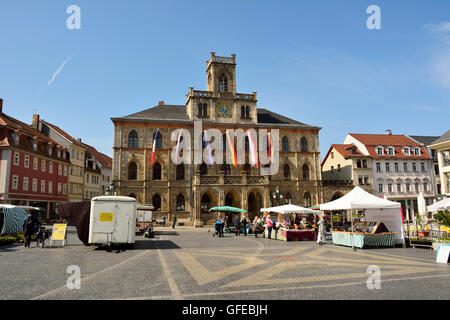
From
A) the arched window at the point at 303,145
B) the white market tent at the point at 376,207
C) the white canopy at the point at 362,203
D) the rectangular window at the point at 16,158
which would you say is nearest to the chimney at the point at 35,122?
the rectangular window at the point at 16,158

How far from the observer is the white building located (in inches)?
1944

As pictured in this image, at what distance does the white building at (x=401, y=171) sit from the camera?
49.4 metres

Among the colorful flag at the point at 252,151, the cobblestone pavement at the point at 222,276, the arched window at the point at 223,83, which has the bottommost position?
the cobblestone pavement at the point at 222,276

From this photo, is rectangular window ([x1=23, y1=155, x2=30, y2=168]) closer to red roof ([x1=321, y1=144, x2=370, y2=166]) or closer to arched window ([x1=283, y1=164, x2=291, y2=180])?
arched window ([x1=283, y1=164, x2=291, y2=180])

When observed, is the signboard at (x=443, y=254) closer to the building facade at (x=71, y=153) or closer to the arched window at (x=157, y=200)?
the arched window at (x=157, y=200)

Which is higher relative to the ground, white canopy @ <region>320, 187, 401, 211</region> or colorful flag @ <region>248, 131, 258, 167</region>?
colorful flag @ <region>248, 131, 258, 167</region>

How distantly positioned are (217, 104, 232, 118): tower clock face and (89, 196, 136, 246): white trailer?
29.7 metres

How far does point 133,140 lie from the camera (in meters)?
42.1

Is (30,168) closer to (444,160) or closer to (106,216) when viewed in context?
(106,216)

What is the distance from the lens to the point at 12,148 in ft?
118

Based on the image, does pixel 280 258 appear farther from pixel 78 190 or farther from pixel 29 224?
pixel 78 190

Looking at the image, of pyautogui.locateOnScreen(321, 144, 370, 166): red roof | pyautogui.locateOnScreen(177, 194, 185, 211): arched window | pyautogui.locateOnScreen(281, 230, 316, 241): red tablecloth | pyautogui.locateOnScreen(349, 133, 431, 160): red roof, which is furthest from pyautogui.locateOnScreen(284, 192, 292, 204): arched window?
pyautogui.locateOnScreen(281, 230, 316, 241): red tablecloth

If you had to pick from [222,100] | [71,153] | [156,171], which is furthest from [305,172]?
[71,153]

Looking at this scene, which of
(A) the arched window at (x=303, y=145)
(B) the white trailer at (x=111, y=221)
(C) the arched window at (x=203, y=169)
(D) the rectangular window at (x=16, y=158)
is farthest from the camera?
(A) the arched window at (x=303, y=145)
